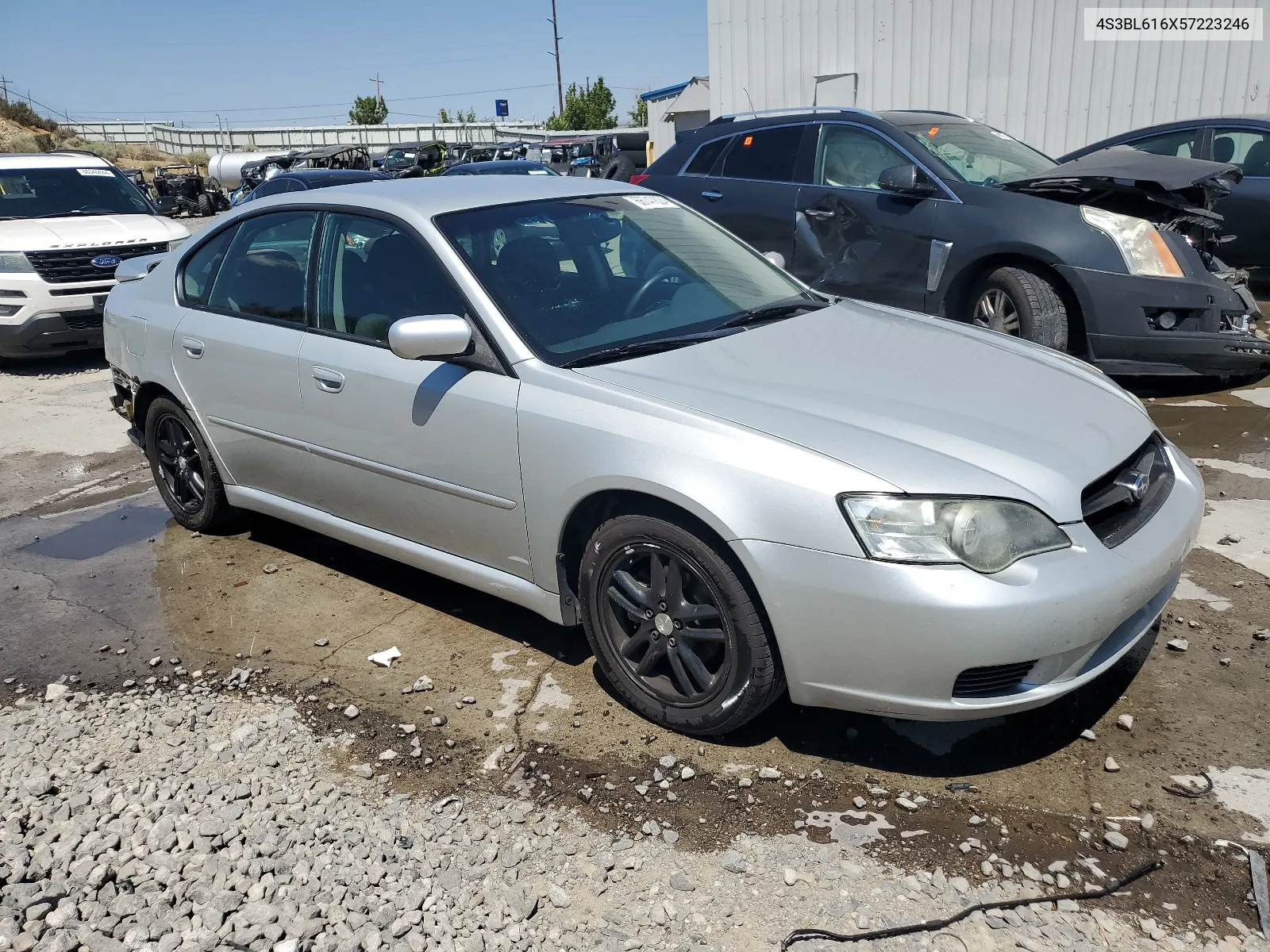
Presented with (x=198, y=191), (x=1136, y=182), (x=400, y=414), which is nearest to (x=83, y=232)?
(x=400, y=414)

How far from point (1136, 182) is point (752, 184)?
249cm

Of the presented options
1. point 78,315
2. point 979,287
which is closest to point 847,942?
point 979,287

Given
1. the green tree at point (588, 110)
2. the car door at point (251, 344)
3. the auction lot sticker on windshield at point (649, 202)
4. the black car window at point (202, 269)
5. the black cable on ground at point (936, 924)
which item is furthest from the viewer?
the green tree at point (588, 110)

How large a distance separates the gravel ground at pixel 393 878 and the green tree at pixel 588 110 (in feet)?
249

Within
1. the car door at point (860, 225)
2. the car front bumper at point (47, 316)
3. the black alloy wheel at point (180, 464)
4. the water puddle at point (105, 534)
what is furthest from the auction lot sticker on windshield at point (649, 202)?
the car front bumper at point (47, 316)

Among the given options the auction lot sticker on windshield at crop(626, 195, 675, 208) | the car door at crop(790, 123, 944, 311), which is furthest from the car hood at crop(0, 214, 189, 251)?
the auction lot sticker on windshield at crop(626, 195, 675, 208)

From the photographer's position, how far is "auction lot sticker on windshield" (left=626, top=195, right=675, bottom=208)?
14.3 ft

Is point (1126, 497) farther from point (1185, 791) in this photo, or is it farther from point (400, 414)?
point (400, 414)

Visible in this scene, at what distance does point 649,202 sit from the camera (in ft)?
14.6

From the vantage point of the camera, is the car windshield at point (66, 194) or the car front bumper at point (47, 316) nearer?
the car front bumper at point (47, 316)

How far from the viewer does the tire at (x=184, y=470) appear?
4891mm

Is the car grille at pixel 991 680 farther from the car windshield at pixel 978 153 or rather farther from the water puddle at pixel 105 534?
the car windshield at pixel 978 153

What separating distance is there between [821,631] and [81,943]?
1.94 metres

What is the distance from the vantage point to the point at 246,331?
4371 millimetres
